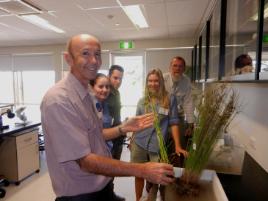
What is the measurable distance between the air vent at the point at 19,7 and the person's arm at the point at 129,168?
2881mm

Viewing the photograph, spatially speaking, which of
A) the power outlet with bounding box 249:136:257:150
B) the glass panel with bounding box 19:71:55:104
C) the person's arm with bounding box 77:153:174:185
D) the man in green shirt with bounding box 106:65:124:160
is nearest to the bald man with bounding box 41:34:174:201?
the person's arm with bounding box 77:153:174:185

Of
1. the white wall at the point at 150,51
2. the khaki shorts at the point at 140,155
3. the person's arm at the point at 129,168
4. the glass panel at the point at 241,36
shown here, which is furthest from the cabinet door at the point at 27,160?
the white wall at the point at 150,51

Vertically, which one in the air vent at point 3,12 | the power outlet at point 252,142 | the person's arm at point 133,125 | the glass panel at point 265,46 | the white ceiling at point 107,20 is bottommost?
the power outlet at point 252,142

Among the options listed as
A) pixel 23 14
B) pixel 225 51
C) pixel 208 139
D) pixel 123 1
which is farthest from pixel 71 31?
pixel 208 139

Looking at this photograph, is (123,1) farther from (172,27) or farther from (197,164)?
(197,164)

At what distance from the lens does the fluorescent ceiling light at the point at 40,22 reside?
3.76 meters

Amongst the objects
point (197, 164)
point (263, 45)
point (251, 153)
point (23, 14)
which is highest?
point (23, 14)

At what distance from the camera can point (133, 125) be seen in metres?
1.43

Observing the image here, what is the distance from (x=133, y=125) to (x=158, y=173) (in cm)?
60

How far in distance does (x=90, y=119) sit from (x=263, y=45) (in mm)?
947

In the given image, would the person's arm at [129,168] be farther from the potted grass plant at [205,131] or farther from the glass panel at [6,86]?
the glass panel at [6,86]

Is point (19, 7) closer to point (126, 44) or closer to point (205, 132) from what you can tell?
point (126, 44)

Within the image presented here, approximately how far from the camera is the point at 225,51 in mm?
2178

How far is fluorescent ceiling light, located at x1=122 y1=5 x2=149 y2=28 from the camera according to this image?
3365 mm
